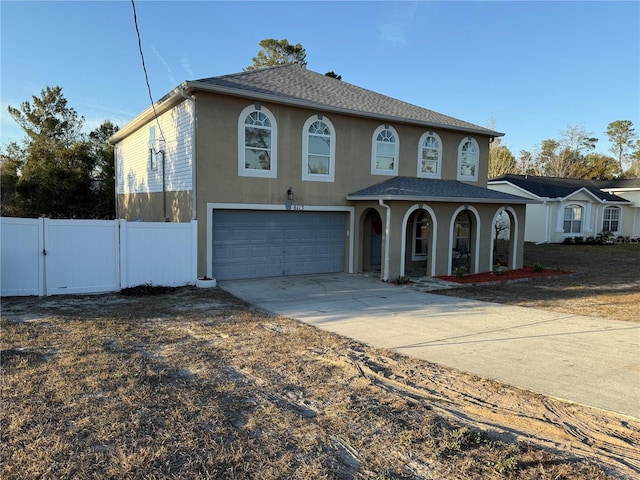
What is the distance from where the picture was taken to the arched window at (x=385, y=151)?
49.0ft

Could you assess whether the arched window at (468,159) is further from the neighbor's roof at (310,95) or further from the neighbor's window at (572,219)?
the neighbor's window at (572,219)

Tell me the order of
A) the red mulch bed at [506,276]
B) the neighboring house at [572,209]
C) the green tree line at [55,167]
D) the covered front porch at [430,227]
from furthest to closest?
the neighboring house at [572,209]
the green tree line at [55,167]
the red mulch bed at [506,276]
the covered front porch at [430,227]

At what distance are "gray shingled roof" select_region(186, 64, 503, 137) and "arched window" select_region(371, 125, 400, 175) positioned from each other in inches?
24.3

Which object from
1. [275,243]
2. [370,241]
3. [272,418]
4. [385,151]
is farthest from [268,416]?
[385,151]

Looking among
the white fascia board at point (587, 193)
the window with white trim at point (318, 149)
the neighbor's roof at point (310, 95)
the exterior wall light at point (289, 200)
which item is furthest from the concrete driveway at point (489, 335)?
the white fascia board at point (587, 193)

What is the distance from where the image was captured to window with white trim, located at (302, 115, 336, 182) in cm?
1356

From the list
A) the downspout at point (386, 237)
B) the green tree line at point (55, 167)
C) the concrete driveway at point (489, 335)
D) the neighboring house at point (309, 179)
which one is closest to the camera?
the concrete driveway at point (489, 335)

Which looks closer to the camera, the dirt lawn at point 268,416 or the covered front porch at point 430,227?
the dirt lawn at point 268,416

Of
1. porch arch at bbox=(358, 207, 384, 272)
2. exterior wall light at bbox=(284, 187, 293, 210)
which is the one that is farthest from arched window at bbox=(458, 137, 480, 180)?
exterior wall light at bbox=(284, 187, 293, 210)

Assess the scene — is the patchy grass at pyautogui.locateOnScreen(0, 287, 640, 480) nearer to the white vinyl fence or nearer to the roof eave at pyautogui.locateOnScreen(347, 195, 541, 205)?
the white vinyl fence

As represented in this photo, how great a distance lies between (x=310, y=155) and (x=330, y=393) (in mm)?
10073

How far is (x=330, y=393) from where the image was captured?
184 inches

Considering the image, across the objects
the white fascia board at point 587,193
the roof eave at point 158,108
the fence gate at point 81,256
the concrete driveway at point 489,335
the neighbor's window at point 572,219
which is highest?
the roof eave at point 158,108

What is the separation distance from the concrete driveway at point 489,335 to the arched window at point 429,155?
20.6 ft
